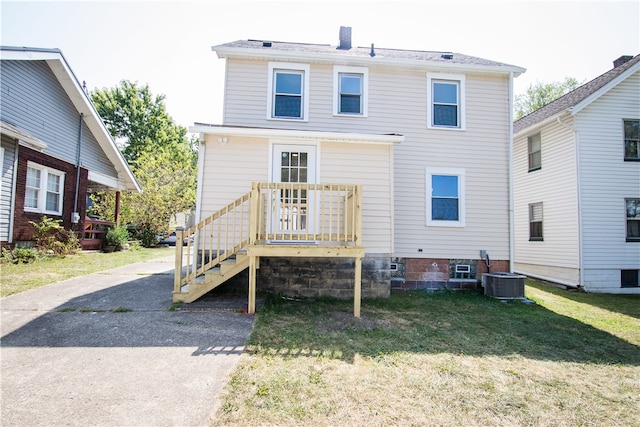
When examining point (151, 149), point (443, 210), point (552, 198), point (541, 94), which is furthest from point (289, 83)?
point (151, 149)

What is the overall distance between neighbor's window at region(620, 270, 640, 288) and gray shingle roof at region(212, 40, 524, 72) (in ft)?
23.5

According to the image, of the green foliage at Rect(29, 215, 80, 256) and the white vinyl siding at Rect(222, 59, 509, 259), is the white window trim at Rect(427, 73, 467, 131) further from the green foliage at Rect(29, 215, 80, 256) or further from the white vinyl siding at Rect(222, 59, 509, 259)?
the green foliage at Rect(29, 215, 80, 256)

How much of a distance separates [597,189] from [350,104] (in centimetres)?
816

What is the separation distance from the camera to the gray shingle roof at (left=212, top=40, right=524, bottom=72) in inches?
330

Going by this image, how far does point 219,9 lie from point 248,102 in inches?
104

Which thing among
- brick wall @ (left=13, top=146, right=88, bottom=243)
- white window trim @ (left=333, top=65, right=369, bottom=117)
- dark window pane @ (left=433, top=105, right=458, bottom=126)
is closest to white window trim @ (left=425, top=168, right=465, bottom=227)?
dark window pane @ (left=433, top=105, right=458, bottom=126)

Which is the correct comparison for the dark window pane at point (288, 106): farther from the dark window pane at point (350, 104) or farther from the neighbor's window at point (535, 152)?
the neighbor's window at point (535, 152)

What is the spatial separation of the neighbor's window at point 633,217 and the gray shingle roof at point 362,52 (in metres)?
5.71

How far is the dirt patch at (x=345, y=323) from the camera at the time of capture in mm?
4789

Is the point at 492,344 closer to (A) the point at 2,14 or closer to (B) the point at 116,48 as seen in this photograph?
(B) the point at 116,48

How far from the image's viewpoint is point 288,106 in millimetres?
8500

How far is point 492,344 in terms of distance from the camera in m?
4.39

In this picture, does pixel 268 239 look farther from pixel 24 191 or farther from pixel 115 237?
pixel 115 237

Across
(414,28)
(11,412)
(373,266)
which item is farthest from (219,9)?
(11,412)
